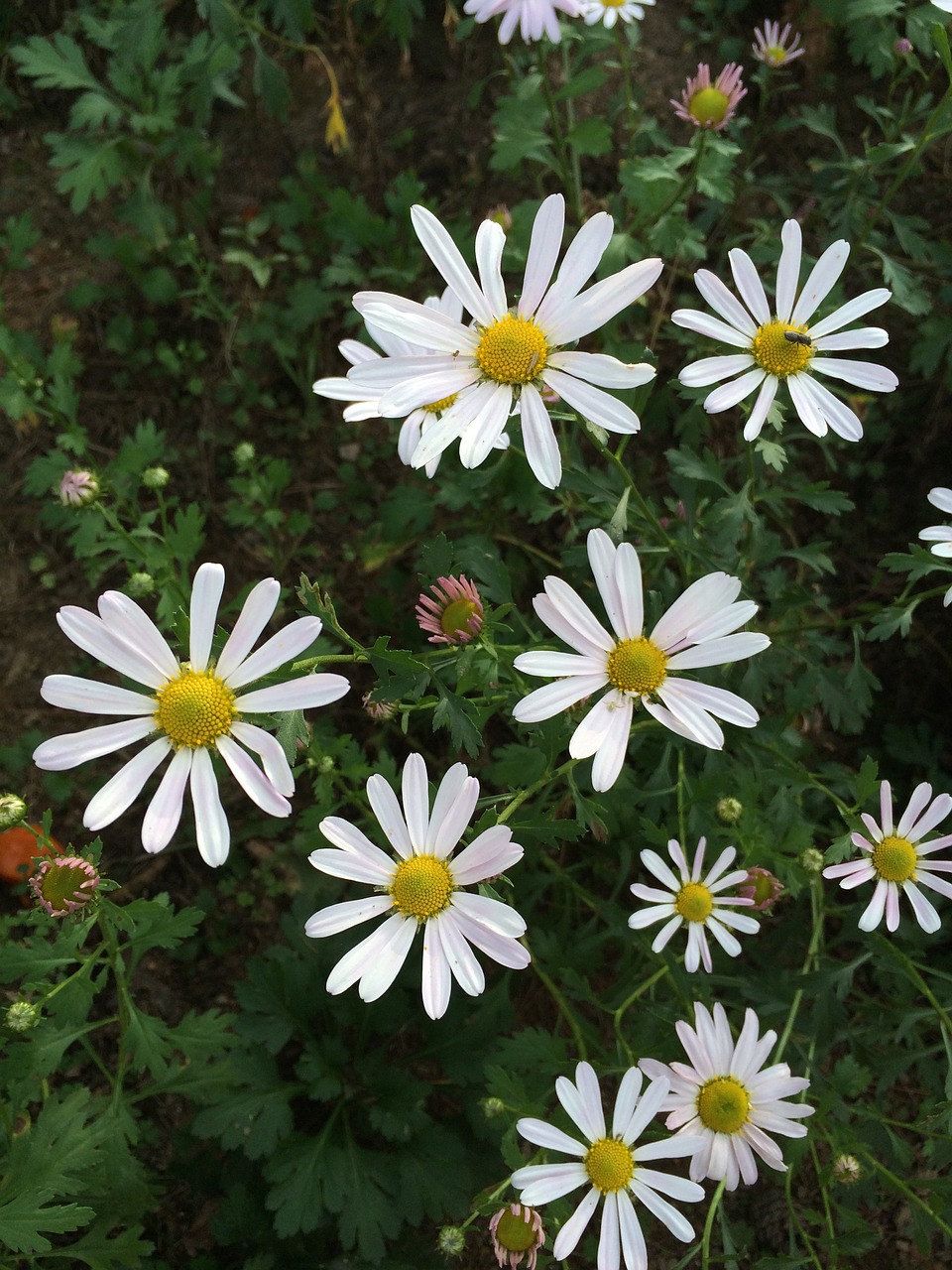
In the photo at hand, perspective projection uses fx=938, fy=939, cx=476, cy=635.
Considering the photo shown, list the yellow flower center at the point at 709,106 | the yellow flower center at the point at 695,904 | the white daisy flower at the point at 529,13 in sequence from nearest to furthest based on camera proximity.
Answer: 1. the yellow flower center at the point at 695,904
2. the white daisy flower at the point at 529,13
3. the yellow flower center at the point at 709,106

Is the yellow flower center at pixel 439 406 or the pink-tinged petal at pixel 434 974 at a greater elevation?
the yellow flower center at pixel 439 406

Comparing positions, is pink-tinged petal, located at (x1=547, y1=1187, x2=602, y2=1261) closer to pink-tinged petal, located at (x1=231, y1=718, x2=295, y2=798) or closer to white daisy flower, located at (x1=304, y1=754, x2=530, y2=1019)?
white daisy flower, located at (x1=304, y1=754, x2=530, y2=1019)

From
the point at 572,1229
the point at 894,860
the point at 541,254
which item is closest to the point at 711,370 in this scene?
the point at 541,254

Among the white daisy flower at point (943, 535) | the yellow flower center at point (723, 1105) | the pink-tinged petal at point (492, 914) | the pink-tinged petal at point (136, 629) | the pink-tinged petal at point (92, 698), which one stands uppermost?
the white daisy flower at point (943, 535)

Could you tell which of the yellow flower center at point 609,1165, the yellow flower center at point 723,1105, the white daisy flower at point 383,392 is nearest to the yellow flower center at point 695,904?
the yellow flower center at point 723,1105

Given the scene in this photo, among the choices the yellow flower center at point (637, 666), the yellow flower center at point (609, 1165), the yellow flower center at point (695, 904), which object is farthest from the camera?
the yellow flower center at point (695, 904)

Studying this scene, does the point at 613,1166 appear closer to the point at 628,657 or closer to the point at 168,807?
the point at 628,657

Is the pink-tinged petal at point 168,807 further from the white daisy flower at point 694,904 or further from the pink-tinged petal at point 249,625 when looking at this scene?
the white daisy flower at point 694,904
